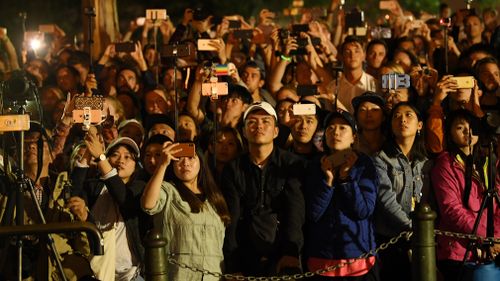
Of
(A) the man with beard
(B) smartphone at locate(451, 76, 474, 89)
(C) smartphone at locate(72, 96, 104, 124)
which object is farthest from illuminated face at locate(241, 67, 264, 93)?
(C) smartphone at locate(72, 96, 104, 124)

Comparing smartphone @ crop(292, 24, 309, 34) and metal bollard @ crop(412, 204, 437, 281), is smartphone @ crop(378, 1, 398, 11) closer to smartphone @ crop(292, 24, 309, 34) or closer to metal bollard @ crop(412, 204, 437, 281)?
smartphone @ crop(292, 24, 309, 34)

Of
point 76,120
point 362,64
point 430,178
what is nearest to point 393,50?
point 362,64

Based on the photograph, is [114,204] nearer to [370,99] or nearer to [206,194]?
[206,194]

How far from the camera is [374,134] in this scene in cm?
1133

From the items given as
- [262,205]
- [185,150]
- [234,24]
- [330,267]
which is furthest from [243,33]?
[330,267]

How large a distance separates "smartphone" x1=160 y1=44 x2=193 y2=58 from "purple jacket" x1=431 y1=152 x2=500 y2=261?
8.19 feet

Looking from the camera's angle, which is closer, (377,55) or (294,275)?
(294,275)

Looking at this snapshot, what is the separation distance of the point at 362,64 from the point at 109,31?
5.63 metres

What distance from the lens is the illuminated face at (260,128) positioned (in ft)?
34.4

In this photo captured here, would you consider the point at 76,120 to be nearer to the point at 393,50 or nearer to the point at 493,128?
the point at 493,128

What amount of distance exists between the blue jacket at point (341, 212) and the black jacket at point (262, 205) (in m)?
0.11

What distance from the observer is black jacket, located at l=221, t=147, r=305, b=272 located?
33.7 feet

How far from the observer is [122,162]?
34.7 ft

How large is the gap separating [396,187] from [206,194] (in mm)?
1582
